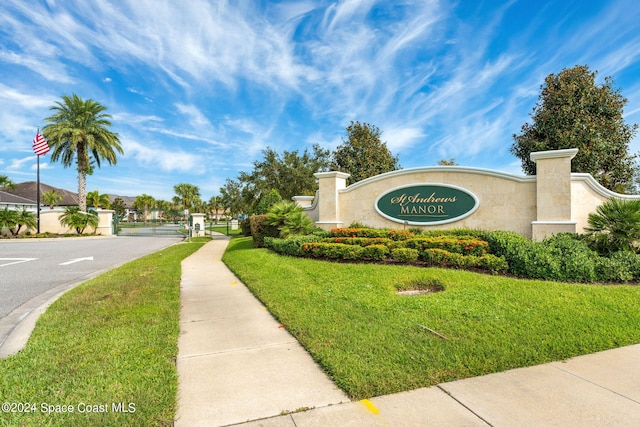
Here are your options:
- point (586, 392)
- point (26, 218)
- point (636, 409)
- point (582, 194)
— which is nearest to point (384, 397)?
point (586, 392)

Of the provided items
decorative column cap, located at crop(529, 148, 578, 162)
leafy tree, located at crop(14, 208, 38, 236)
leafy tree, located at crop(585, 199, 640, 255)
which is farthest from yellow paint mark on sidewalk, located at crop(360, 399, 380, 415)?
leafy tree, located at crop(14, 208, 38, 236)

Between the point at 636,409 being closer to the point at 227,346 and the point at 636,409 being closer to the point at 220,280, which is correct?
the point at 227,346

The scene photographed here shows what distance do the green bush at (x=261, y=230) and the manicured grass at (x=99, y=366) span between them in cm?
716

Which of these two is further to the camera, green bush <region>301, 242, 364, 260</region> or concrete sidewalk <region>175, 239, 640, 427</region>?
green bush <region>301, 242, 364, 260</region>

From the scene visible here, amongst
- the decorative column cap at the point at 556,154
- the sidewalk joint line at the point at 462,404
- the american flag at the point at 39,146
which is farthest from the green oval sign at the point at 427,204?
the american flag at the point at 39,146

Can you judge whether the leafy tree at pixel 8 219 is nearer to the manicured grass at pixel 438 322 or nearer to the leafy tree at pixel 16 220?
the leafy tree at pixel 16 220

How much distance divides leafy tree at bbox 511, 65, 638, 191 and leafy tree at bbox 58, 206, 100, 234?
98.8ft

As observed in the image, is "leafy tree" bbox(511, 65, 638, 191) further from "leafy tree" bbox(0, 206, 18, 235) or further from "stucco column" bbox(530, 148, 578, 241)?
"leafy tree" bbox(0, 206, 18, 235)

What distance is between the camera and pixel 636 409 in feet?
9.02

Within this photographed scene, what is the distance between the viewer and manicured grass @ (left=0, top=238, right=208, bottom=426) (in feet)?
8.66

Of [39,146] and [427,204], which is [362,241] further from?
[39,146]

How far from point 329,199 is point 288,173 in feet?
53.1

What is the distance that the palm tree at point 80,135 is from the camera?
2812cm

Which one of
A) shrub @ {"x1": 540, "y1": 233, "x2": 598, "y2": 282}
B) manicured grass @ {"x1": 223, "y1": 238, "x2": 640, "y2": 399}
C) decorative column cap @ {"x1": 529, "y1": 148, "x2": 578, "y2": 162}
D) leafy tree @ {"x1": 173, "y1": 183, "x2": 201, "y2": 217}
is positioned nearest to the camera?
manicured grass @ {"x1": 223, "y1": 238, "x2": 640, "y2": 399}
